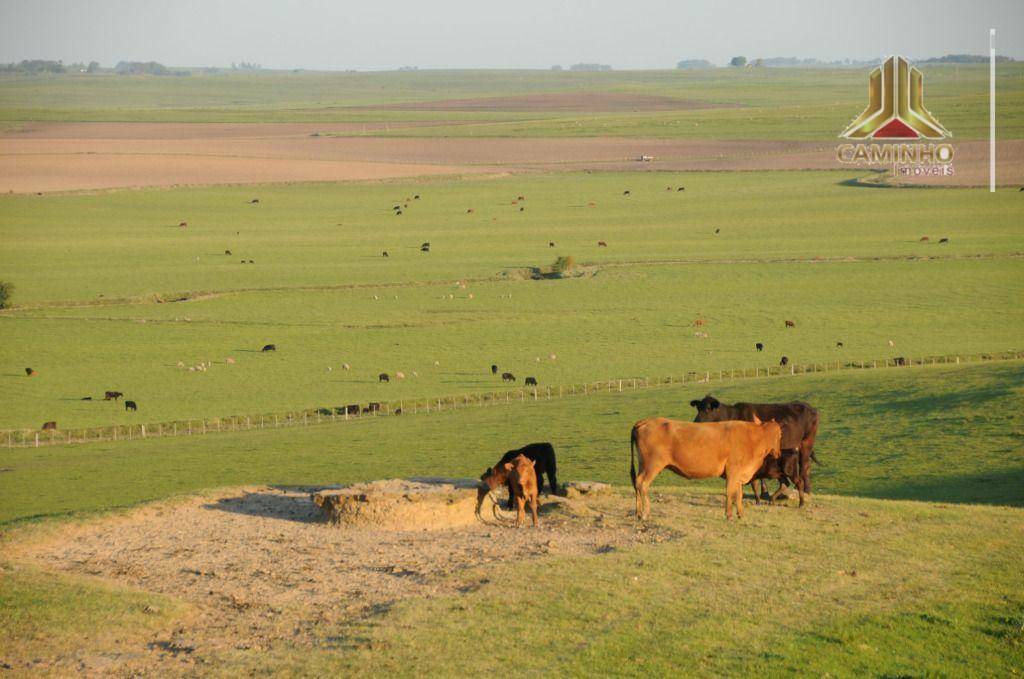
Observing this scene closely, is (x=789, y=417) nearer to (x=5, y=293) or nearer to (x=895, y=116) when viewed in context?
(x=5, y=293)

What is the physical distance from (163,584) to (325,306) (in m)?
46.1

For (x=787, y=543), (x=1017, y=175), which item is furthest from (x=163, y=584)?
(x=1017, y=175)

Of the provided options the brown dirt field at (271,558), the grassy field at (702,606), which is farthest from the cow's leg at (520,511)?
Result: the grassy field at (702,606)

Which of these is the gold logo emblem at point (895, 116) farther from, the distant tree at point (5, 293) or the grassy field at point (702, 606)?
the grassy field at point (702, 606)

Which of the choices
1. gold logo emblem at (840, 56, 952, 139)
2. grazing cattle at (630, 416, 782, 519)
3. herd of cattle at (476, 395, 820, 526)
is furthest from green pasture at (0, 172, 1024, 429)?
gold logo emblem at (840, 56, 952, 139)

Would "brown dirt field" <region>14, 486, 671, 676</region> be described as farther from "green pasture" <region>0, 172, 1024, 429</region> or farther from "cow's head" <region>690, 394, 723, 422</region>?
"green pasture" <region>0, 172, 1024, 429</region>

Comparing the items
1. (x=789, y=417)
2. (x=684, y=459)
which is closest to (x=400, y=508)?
(x=684, y=459)

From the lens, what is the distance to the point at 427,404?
40812 mm

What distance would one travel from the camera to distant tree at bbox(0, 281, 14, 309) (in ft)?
204

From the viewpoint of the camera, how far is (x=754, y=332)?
5362 centimetres

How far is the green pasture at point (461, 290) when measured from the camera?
46.8m

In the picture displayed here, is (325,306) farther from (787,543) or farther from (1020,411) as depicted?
(787,543)

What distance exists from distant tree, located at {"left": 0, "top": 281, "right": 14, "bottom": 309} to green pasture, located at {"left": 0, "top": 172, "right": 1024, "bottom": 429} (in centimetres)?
73

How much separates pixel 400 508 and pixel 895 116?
473 ft
